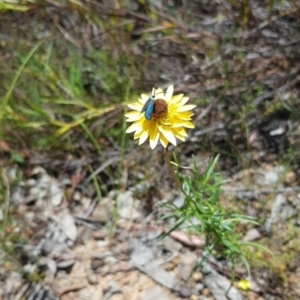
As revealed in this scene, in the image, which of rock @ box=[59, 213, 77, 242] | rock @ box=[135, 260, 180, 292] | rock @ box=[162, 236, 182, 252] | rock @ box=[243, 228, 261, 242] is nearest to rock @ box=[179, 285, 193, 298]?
rock @ box=[135, 260, 180, 292]

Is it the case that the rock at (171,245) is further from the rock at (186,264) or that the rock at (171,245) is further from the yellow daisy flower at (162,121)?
the yellow daisy flower at (162,121)

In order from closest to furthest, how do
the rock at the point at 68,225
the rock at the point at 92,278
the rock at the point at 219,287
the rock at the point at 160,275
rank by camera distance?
the rock at the point at 219,287, the rock at the point at 160,275, the rock at the point at 92,278, the rock at the point at 68,225

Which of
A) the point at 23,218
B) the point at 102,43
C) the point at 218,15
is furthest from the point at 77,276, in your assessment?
the point at 218,15

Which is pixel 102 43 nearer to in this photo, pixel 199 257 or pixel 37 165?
pixel 37 165

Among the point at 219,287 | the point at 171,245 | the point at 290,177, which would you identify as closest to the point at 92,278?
the point at 171,245

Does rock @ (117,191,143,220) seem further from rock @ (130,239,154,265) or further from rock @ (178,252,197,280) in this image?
rock @ (178,252,197,280)

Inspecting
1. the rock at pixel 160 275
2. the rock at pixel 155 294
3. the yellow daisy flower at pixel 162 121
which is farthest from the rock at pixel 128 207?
the yellow daisy flower at pixel 162 121

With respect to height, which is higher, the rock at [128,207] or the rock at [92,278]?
the rock at [128,207]

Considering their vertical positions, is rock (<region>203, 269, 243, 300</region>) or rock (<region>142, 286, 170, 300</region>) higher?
rock (<region>203, 269, 243, 300</region>)

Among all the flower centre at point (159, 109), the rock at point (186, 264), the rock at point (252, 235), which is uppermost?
the flower centre at point (159, 109)
